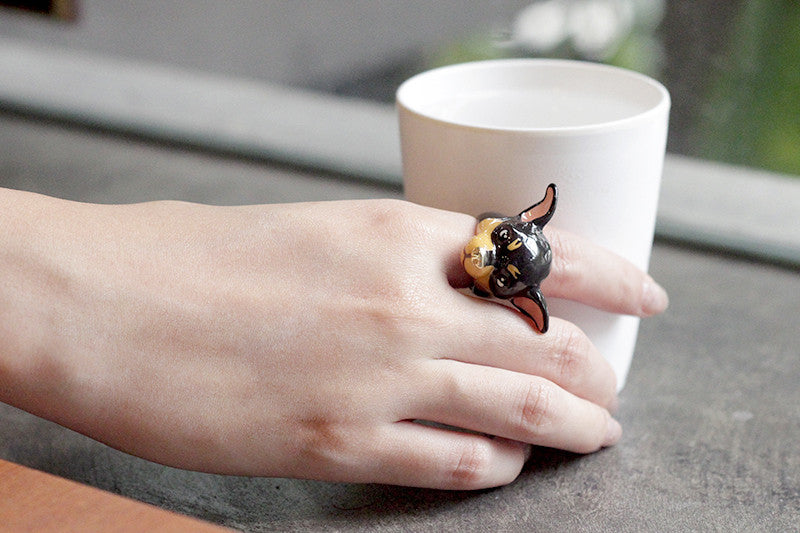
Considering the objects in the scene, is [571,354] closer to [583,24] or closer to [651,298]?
[651,298]

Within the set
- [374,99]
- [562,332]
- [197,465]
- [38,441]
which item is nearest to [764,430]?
[562,332]

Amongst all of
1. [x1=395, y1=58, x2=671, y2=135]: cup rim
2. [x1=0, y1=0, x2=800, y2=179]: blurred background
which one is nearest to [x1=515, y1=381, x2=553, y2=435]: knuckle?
[x1=395, y1=58, x2=671, y2=135]: cup rim

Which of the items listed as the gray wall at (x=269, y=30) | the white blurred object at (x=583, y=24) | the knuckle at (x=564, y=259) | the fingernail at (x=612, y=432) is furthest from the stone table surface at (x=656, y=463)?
the gray wall at (x=269, y=30)

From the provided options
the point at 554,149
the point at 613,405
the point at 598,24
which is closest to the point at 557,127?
the point at 554,149

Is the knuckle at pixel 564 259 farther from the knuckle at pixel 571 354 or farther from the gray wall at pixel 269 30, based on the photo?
the gray wall at pixel 269 30

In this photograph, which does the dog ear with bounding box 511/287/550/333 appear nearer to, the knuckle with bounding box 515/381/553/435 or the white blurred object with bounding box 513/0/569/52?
the knuckle with bounding box 515/381/553/435
